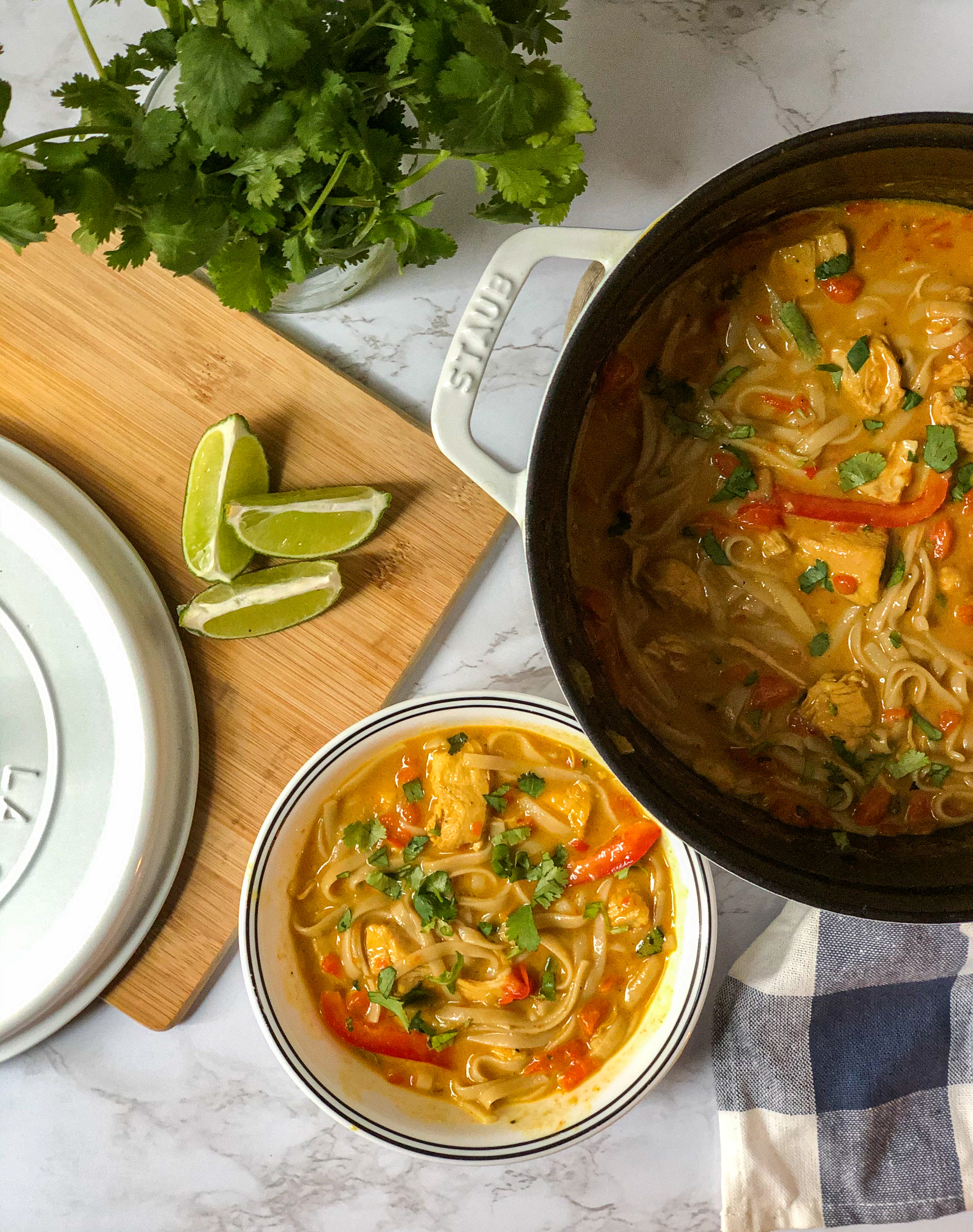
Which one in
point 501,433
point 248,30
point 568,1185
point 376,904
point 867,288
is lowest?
point 568,1185

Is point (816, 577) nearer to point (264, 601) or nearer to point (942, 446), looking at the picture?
point (942, 446)

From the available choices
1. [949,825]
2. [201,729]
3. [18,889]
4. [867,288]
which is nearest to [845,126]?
[867,288]

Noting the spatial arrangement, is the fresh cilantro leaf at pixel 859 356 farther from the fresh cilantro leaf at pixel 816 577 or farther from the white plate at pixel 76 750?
the white plate at pixel 76 750

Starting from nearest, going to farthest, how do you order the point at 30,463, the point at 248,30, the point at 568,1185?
the point at 248,30
the point at 30,463
the point at 568,1185

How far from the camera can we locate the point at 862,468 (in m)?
2.29

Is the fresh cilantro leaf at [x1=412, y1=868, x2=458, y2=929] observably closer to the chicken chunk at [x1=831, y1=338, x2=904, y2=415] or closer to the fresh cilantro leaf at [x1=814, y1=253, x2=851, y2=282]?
the chicken chunk at [x1=831, y1=338, x2=904, y2=415]

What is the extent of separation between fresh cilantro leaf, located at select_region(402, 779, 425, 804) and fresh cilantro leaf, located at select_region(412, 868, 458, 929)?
204mm

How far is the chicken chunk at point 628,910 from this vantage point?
2.58m

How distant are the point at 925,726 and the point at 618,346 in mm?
1187

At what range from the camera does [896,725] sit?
7.81 ft

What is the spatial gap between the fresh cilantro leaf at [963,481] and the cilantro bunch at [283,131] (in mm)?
1118

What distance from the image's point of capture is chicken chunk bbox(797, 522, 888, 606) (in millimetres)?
2270

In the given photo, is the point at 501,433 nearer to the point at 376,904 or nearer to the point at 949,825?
the point at 376,904

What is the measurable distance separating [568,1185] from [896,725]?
1.62 m
